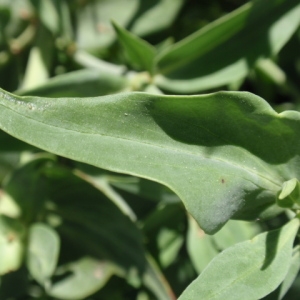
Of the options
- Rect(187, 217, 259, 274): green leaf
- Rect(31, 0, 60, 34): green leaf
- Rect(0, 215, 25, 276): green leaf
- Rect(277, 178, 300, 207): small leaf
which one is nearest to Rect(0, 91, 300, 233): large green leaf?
Rect(277, 178, 300, 207): small leaf

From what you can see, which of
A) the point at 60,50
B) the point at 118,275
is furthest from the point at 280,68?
the point at 118,275

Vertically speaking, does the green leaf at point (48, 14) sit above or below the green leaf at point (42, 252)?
above

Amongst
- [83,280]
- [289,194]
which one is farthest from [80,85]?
[289,194]

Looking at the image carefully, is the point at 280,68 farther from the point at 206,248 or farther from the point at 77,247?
the point at 77,247

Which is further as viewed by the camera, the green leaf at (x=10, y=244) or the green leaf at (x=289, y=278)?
the green leaf at (x=10, y=244)

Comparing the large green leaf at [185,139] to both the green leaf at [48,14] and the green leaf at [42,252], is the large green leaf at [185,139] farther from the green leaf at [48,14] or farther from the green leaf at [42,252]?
the green leaf at [48,14]

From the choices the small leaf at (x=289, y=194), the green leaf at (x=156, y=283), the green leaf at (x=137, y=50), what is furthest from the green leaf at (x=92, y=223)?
the small leaf at (x=289, y=194)
